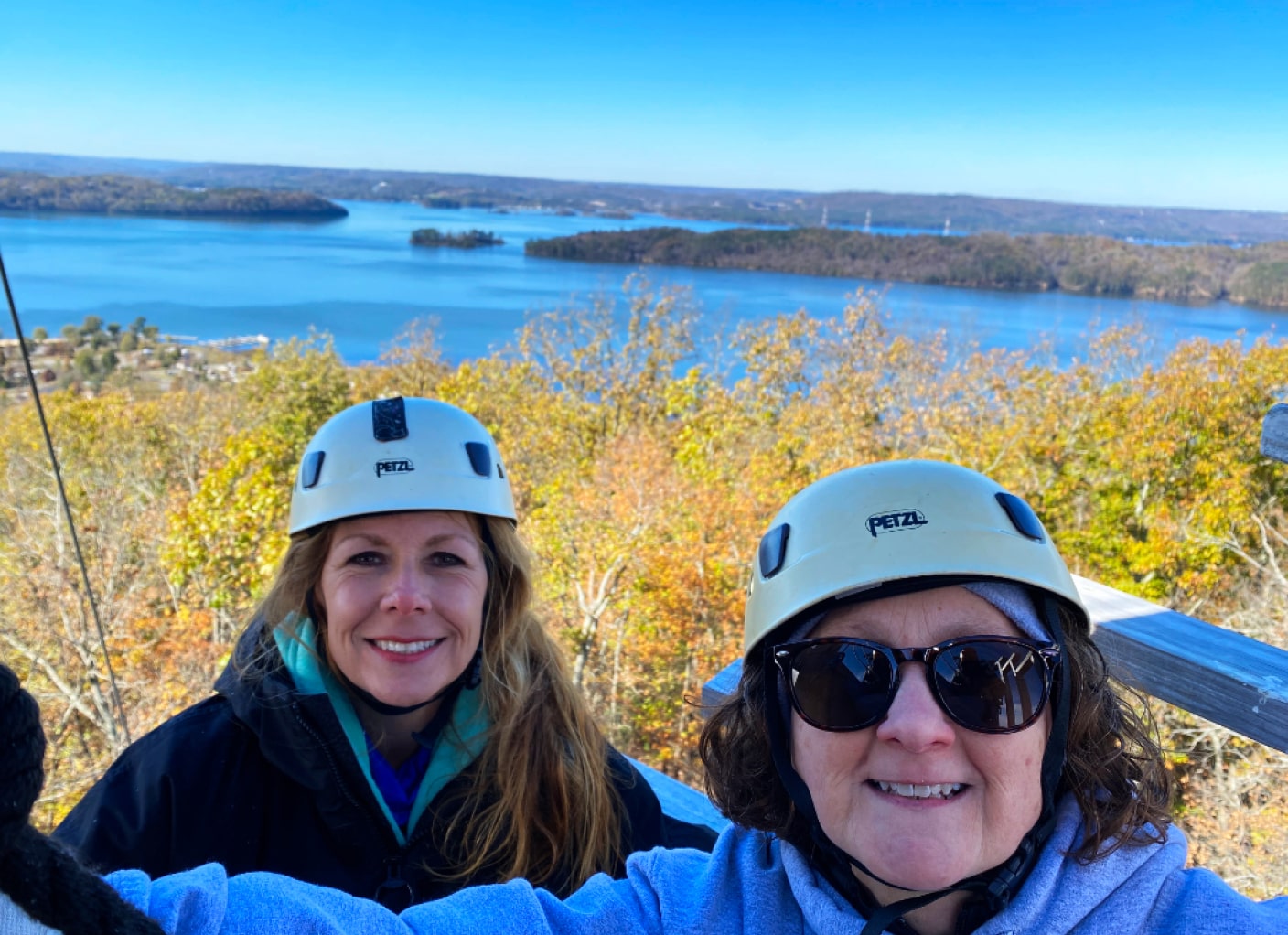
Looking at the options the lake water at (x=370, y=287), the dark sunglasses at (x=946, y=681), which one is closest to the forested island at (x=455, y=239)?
the lake water at (x=370, y=287)

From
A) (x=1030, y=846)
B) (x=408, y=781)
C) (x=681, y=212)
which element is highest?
(x=681, y=212)

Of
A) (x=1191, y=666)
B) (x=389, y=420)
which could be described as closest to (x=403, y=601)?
(x=389, y=420)

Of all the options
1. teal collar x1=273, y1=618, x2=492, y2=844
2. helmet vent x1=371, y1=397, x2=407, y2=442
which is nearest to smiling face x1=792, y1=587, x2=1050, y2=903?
teal collar x1=273, y1=618, x2=492, y2=844

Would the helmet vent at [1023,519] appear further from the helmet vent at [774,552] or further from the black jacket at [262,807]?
the black jacket at [262,807]

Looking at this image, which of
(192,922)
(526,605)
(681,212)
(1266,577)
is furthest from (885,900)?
(681,212)

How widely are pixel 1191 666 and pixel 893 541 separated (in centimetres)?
98

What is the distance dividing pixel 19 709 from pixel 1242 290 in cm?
3877

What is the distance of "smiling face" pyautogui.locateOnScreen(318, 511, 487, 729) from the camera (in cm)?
232

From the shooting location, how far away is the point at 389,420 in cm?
268

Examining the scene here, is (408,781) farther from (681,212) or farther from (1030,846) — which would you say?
(681,212)

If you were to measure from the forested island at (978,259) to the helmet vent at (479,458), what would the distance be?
Result: 33.0m

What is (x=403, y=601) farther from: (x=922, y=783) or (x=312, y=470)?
(x=922, y=783)

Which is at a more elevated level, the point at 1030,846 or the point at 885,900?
the point at 1030,846

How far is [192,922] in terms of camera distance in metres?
1.17
